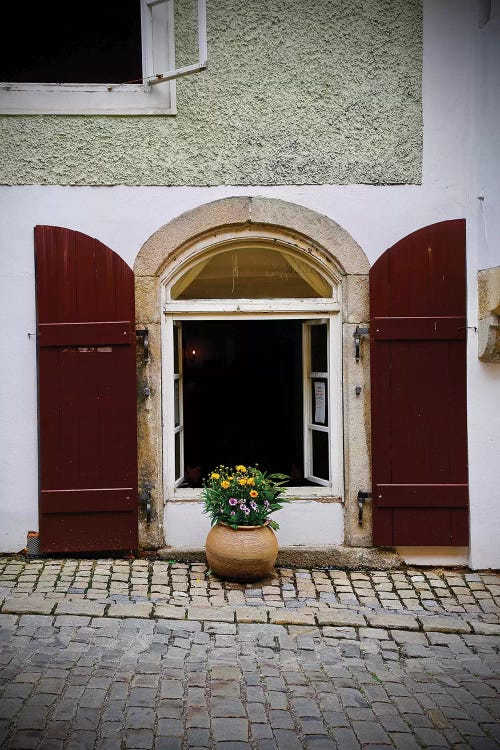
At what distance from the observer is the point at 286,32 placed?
5438 mm

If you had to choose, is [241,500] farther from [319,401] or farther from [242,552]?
[319,401]

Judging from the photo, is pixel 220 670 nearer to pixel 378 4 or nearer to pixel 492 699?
pixel 492 699

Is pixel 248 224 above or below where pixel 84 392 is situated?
above

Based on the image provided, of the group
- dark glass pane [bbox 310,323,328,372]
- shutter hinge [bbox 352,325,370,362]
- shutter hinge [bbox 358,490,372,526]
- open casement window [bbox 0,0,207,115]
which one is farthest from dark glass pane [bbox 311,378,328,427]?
open casement window [bbox 0,0,207,115]

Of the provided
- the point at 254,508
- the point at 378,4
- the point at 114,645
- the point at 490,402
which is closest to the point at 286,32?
the point at 378,4

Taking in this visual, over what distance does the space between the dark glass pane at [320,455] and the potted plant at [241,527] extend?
76 centimetres

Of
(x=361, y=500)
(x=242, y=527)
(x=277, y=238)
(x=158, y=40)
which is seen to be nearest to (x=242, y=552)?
(x=242, y=527)

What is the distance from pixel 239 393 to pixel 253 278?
418 centimetres

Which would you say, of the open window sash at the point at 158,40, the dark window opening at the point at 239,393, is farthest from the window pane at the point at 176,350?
the dark window opening at the point at 239,393

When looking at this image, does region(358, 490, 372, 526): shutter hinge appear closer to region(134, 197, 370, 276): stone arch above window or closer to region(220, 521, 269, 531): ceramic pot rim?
region(220, 521, 269, 531): ceramic pot rim

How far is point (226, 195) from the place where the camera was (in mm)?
5465

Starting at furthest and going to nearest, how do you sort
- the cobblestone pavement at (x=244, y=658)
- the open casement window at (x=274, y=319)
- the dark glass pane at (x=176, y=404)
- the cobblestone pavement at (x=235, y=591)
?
the dark glass pane at (x=176, y=404), the open casement window at (x=274, y=319), the cobblestone pavement at (x=235, y=591), the cobblestone pavement at (x=244, y=658)

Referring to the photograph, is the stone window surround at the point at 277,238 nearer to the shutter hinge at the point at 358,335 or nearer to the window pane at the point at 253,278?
the shutter hinge at the point at 358,335

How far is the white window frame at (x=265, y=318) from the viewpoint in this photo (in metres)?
5.59
